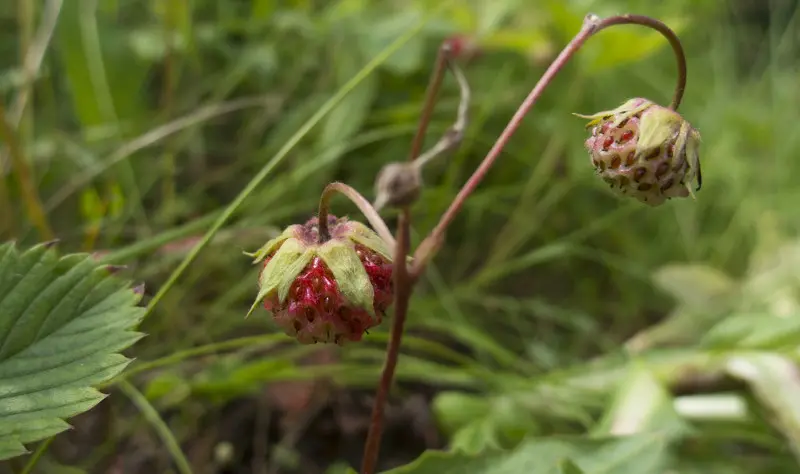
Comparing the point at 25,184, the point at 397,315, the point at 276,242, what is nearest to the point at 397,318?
the point at 397,315

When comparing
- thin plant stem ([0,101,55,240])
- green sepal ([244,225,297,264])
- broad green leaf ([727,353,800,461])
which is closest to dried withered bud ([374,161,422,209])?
green sepal ([244,225,297,264])

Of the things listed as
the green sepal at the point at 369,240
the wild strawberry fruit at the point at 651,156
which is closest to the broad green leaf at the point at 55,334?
the green sepal at the point at 369,240

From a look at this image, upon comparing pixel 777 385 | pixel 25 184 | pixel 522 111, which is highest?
pixel 25 184

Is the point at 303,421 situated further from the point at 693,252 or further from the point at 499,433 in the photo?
the point at 693,252

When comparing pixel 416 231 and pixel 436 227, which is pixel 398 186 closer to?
pixel 436 227

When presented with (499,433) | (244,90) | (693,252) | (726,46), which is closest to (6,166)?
(244,90)

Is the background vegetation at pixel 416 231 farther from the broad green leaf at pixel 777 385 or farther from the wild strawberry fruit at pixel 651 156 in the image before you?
the wild strawberry fruit at pixel 651 156
